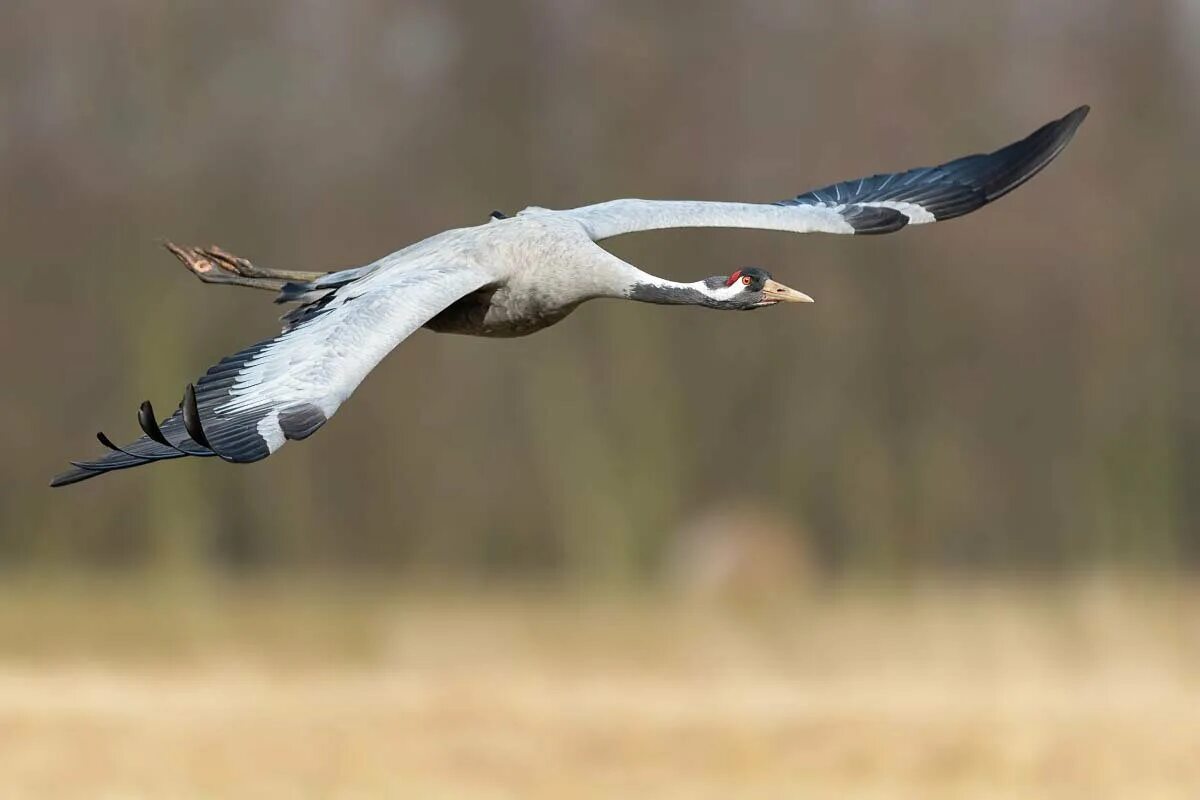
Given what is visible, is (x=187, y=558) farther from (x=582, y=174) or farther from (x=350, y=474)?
(x=582, y=174)

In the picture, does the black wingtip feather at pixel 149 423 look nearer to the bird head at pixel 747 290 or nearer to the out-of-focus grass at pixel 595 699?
the bird head at pixel 747 290

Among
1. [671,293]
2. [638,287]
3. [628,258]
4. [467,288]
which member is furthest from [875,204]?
[628,258]

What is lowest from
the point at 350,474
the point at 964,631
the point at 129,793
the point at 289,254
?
the point at 129,793

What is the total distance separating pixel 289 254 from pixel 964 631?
986cm

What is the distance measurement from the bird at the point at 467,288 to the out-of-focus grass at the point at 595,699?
661cm

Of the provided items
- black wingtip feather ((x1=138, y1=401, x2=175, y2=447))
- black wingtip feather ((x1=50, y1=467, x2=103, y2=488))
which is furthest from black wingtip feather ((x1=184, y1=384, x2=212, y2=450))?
black wingtip feather ((x1=50, y1=467, x2=103, y2=488))

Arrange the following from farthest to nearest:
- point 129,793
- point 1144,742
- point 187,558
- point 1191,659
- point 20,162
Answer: point 187,558
point 20,162
point 1191,659
point 1144,742
point 129,793

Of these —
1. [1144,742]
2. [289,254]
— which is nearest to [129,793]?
[1144,742]

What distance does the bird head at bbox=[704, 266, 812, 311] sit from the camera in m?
10.4

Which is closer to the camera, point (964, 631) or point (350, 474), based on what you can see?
point (964, 631)

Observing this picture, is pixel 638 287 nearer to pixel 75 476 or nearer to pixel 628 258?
pixel 75 476

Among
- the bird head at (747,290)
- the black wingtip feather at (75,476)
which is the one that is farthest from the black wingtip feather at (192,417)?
the bird head at (747,290)

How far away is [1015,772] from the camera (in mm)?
16859

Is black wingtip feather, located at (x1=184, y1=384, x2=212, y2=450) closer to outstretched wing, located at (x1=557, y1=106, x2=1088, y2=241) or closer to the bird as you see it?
the bird
